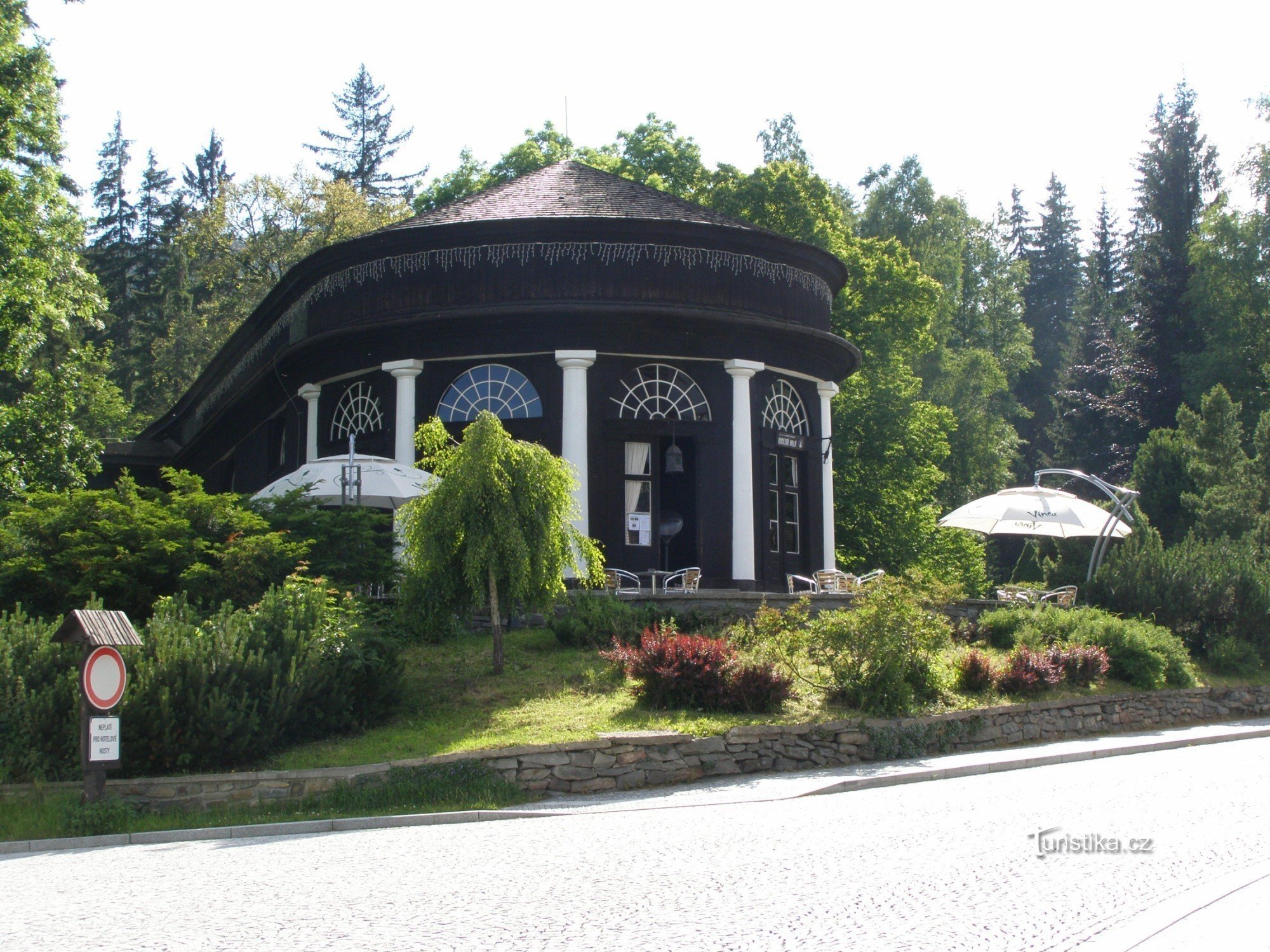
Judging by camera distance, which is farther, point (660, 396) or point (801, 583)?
point (801, 583)

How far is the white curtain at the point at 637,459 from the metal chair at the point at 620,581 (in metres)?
1.43

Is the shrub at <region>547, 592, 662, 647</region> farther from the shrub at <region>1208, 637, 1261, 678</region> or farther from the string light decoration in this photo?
the shrub at <region>1208, 637, 1261, 678</region>

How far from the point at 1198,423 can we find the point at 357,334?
27.7 m

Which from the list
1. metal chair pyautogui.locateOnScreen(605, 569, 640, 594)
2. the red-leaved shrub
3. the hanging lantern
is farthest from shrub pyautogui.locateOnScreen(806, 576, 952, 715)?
the hanging lantern

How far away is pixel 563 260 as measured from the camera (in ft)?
76.4

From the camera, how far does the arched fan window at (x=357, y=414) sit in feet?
80.4

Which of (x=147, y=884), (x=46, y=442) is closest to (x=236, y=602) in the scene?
(x=147, y=884)

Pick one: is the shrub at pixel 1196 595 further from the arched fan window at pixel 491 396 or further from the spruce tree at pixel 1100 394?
the spruce tree at pixel 1100 394

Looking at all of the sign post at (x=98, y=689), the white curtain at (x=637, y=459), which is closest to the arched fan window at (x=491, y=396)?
the white curtain at (x=637, y=459)

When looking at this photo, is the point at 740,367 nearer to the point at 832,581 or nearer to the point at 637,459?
the point at 637,459

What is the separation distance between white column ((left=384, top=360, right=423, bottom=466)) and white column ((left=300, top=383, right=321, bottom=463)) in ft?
9.00

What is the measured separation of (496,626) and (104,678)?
5.31 meters

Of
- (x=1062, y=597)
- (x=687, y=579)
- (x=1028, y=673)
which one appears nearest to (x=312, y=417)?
(x=687, y=579)

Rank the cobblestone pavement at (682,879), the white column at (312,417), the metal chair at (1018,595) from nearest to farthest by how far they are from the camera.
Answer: the cobblestone pavement at (682,879)
the metal chair at (1018,595)
the white column at (312,417)
